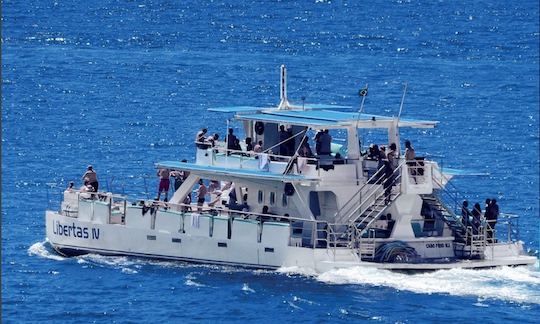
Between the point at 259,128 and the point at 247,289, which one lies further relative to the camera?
the point at 259,128

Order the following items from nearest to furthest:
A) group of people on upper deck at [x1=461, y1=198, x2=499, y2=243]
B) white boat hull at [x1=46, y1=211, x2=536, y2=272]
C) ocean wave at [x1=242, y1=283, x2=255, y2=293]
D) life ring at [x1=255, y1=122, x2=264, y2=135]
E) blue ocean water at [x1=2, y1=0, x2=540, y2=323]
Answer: blue ocean water at [x1=2, y1=0, x2=540, y2=323]
ocean wave at [x1=242, y1=283, x2=255, y2=293]
white boat hull at [x1=46, y1=211, x2=536, y2=272]
group of people on upper deck at [x1=461, y1=198, x2=499, y2=243]
life ring at [x1=255, y1=122, x2=264, y2=135]

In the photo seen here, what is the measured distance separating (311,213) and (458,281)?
5.27 meters

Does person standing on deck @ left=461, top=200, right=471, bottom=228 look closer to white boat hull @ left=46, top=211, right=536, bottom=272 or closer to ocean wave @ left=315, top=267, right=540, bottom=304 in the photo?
white boat hull @ left=46, top=211, right=536, bottom=272

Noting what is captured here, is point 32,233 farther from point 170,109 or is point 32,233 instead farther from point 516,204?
point 170,109

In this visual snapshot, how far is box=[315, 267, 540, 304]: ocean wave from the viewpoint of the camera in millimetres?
63781

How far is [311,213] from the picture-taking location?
6762cm

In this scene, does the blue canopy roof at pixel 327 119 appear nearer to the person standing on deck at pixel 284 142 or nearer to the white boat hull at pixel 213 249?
the person standing on deck at pixel 284 142

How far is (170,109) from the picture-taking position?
114188 millimetres

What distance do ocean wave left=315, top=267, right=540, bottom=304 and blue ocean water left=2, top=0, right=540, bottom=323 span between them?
0.07 m

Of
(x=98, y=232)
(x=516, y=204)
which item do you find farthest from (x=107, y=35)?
(x=98, y=232)

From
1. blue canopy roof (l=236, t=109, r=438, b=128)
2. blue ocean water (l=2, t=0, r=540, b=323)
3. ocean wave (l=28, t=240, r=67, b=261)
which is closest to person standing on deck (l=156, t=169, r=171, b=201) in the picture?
blue ocean water (l=2, t=0, r=540, b=323)

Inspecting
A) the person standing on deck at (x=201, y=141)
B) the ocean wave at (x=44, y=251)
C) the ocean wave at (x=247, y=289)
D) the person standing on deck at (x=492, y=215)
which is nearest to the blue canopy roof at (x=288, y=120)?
the person standing on deck at (x=201, y=141)

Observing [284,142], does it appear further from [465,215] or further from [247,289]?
[247,289]

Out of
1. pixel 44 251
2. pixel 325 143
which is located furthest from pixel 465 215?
pixel 44 251
